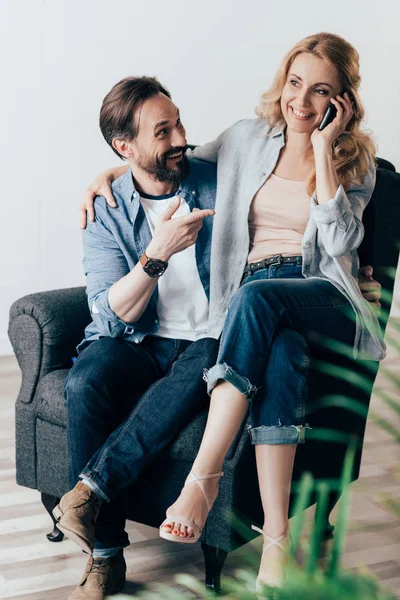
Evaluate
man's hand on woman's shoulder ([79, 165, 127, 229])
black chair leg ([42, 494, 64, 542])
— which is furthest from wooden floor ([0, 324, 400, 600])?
man's hand on woman's shoulder ([79, 165, 127, 229])

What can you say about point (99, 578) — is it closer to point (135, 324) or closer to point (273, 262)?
point (135, 324)

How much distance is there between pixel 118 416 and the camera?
207cm

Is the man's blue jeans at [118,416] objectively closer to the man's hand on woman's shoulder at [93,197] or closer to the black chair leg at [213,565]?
the black chair leg at [213,565]

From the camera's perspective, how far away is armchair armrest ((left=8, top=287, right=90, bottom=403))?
2283mm

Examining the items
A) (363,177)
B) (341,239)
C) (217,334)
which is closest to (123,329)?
(217,334)

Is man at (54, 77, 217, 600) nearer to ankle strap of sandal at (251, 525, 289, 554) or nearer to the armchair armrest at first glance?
the armchair armrest

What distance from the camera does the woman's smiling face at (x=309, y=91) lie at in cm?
229

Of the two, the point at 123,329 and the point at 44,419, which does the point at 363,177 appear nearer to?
the point at 123,329

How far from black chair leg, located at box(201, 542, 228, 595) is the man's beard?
936 millimetres

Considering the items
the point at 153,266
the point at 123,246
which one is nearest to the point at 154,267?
the point at 153,266

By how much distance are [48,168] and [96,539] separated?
8.67ft

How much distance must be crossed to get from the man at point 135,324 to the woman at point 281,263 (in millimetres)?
65

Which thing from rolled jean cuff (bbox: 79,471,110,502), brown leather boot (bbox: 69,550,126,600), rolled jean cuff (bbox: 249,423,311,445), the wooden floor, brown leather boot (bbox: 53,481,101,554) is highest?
rolled jean cuff (bbox: 249,423,311,445)

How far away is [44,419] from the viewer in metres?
2.25
